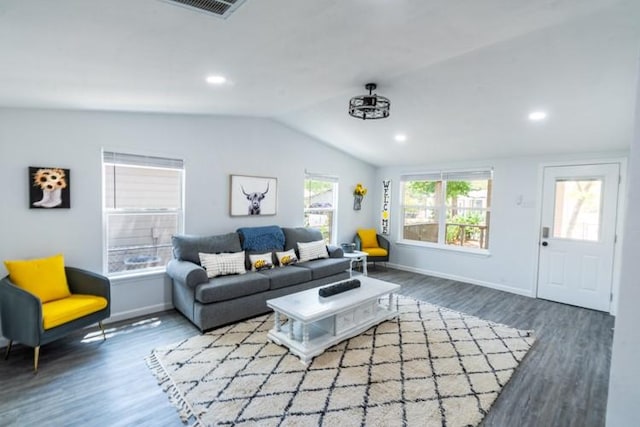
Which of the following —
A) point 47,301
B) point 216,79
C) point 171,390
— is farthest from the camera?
point 47,301

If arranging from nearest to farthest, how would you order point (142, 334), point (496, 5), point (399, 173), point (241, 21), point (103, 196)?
point (241, 21), point (496, 5), point (142, 334), point (103, 196), point (399, 173)

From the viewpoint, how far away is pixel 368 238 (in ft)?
20.5

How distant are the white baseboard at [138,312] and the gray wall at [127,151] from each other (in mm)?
11

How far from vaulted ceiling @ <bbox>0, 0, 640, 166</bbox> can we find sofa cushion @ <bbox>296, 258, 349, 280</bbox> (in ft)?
7.04

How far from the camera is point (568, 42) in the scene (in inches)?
90.3

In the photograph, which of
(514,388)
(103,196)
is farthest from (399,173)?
(103,196)

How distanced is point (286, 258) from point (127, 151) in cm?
233

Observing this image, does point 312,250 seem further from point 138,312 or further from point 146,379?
point 146,379

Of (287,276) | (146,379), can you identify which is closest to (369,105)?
(287,276)

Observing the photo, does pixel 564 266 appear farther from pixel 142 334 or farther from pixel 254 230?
pixel 142 334

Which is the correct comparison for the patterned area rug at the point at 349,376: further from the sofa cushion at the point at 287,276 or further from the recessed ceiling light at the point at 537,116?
the recessed ceiling light at the point at 537,116

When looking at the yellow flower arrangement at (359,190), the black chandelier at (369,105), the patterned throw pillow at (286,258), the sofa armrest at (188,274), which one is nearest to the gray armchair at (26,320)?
the sofa armrest at (188,274)

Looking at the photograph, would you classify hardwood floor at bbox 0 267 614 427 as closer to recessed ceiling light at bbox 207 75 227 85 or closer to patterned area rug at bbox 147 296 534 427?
patterned area rug at bbox 147 296 534 427

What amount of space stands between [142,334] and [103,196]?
5.10 feet
